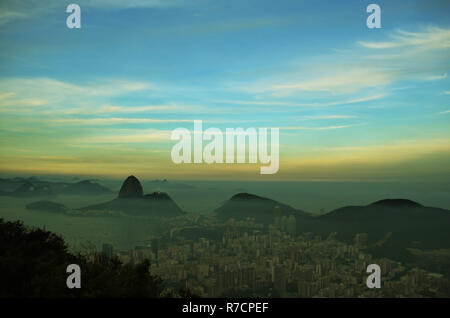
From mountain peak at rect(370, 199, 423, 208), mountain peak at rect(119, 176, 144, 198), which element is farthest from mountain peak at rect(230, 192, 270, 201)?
mountain peak at rect(370, 199, 423, 208)

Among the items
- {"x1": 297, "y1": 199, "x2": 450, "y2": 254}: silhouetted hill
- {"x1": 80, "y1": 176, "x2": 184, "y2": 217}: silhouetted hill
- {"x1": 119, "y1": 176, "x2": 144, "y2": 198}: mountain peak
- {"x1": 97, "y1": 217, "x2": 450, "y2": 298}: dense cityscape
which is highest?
{"x1": 119, "y1": 176, "x2": 144, "y2": 198}: mountain peak

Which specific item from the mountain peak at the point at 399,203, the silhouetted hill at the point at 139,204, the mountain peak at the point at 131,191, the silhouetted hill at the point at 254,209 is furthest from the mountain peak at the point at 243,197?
the mountain peak at the point at 399,203

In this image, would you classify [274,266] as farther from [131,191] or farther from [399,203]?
[131,191]

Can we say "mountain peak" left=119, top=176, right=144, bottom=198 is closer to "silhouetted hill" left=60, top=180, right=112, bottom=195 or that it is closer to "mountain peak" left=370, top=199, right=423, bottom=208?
"silhouetted hill" left=60, top=180, right=112, bottom=195

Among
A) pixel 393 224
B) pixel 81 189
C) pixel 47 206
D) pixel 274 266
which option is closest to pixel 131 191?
pixel 81 189

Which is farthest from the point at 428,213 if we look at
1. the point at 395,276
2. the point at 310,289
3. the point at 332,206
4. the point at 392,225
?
the point at 310,289

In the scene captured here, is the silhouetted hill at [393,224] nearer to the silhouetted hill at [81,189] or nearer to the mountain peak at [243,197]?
the mountain peak at [243,197]
